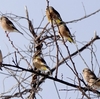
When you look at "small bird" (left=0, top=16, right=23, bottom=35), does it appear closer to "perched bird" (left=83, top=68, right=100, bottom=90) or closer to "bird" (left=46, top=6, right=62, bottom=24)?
"perched bird" (left=83, top=68, right=100, bottom=90)

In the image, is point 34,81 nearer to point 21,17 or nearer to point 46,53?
point 46,53

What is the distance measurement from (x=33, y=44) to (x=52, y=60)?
741 mm

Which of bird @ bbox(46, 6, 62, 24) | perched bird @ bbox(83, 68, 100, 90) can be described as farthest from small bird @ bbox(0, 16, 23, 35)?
bird @ bbox(46, 6, 62, 24)

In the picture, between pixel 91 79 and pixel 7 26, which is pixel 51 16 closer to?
pixel 91 79

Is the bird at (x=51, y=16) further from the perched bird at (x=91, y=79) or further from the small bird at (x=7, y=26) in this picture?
the small bird at (x=7, y=26)

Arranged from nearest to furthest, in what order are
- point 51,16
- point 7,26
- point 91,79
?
point 51,16 < point 91,79 < point 7,26

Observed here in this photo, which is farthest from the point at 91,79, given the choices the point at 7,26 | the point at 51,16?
the point at 7,26

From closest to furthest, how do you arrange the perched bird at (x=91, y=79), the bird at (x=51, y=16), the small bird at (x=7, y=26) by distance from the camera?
the bird at (x=51, y=16), the perched bird at (x=91, y=79), the small bird at (x=7, y=26)

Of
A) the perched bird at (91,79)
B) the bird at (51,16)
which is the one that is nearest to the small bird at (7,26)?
the perched bird at (91,79)

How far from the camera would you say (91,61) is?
114 inches

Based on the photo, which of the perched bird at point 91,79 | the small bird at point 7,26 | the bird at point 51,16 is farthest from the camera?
the small bird at point 7,26

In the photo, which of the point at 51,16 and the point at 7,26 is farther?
the point at 7,26

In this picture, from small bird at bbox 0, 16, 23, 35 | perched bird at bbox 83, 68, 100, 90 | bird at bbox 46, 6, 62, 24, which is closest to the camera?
bird at bbox 46, 6, 62, 24

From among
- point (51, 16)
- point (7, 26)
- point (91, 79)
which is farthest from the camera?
point (7, 26)
